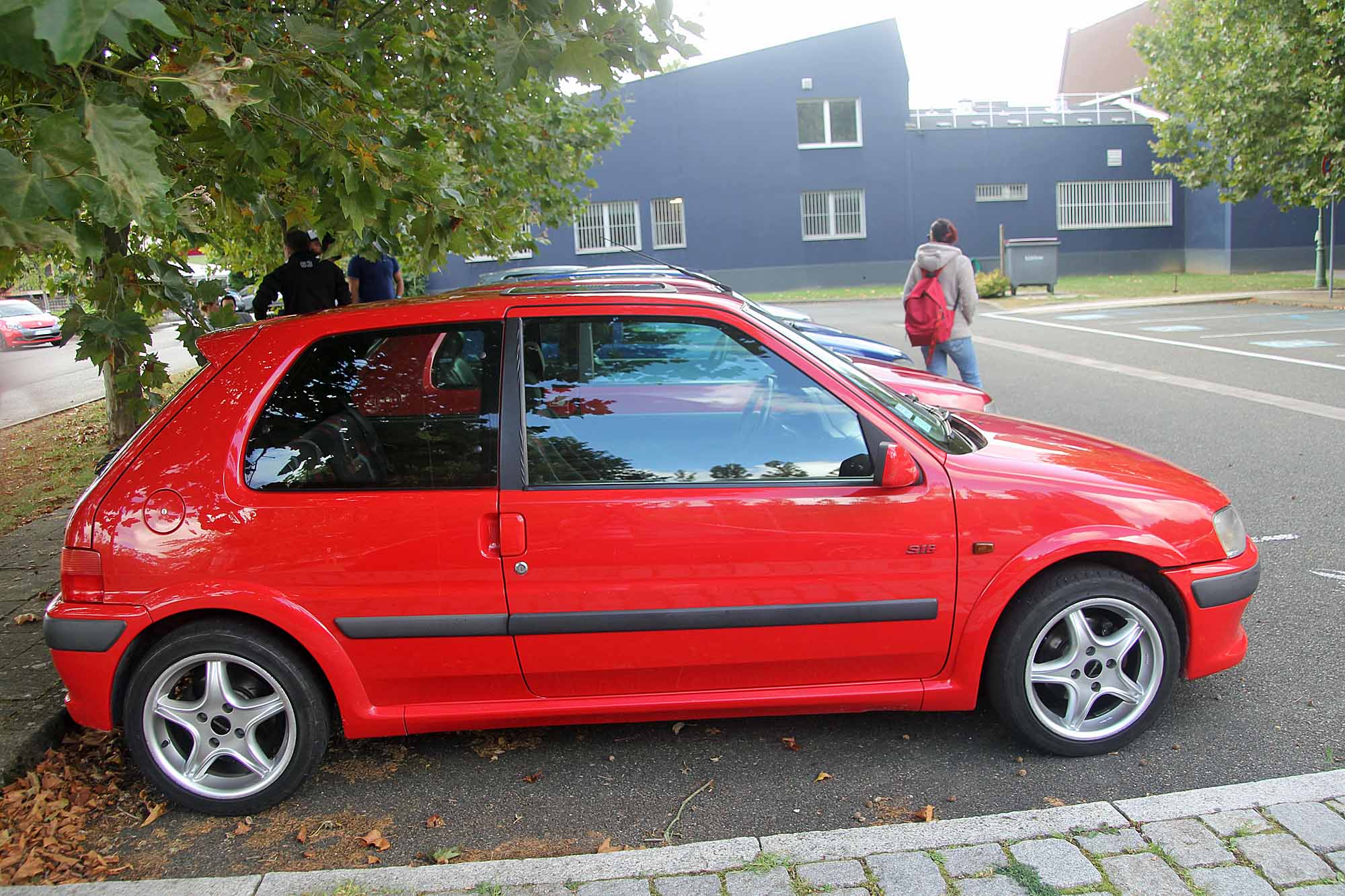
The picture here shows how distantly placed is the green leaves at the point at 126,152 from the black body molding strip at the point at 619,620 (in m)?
1.44

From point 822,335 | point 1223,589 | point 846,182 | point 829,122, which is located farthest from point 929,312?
A: point 829,122

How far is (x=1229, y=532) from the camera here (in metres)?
3.73

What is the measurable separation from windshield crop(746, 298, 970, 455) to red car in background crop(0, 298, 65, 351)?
2.43 m

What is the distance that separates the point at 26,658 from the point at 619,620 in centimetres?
291

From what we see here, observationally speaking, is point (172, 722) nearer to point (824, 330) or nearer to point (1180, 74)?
point (824, 330)

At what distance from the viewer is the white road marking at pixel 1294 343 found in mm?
13992

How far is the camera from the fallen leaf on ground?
3494mm

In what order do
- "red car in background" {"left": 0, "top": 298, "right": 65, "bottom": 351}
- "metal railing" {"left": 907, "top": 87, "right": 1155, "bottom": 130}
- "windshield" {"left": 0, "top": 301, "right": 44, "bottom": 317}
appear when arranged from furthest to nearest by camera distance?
"metal railing" {"left": 907, "top": 87, "right": 1155, "bottom": 130}
"windshield" {"left": 0, "top": 301, "right": 44, "bottom": 317}
"red car in background" {"left": 0, "top": 298, "right": 65, "bottom": 351}

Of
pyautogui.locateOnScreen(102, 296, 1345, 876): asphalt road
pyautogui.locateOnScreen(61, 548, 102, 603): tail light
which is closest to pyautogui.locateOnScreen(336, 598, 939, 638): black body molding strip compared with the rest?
pyautogui.locateOnScreen(102, 296, 1345, 876): asphalt road

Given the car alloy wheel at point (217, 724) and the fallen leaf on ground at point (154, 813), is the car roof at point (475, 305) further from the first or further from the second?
the fallen leaf on ground at point (154, 813)

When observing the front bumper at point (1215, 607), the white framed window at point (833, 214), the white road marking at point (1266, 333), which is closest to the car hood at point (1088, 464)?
the front bumper at point (1215, 607)

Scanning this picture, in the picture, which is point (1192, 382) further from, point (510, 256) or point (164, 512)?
point (164, 512)

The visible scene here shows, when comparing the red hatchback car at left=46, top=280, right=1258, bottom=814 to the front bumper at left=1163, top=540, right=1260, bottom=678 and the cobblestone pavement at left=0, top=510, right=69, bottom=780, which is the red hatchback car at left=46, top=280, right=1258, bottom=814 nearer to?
the front bumper at left=1163, top=540, right=1260, bottom=678

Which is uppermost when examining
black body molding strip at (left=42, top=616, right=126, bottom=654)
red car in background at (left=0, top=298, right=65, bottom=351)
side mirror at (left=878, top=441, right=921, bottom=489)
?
red car in background at (left=0, top=298, right=65, bottom=351)
